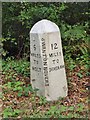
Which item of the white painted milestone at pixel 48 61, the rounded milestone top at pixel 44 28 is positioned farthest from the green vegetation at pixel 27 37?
the rounded milestone top at pixel 44 28

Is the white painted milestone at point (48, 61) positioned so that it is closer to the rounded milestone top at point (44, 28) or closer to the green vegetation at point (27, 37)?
the rounded milestone top at point (44, 28)

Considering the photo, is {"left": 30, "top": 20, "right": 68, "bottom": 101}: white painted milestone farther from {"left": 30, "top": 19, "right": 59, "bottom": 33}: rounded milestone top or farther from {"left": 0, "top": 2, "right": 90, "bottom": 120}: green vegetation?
{"left": 0, "top": 2, "right": 90, "bottom": 120}: green vegetation

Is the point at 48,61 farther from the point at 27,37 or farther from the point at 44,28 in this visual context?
the point at 27,37

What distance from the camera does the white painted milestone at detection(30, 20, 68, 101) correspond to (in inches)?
235

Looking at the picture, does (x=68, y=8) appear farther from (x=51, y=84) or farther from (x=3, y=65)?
(x=51, y=84)

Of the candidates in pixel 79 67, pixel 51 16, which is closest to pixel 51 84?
pixel 79 67

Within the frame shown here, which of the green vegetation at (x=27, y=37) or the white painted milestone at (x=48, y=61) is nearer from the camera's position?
the white painted milestone at (x=48, y=61)

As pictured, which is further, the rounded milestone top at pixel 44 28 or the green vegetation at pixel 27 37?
the green vegetation at pixel 27 37

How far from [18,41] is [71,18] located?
1.52 m

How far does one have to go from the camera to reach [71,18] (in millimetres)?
8898

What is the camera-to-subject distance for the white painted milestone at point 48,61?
5.97 m

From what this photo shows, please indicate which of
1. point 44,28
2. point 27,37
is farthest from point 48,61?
point 27,37

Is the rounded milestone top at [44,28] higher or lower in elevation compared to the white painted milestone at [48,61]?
higher

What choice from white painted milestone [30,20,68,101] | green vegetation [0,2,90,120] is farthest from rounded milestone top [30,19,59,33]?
green vegetation [0,2,90,120]
